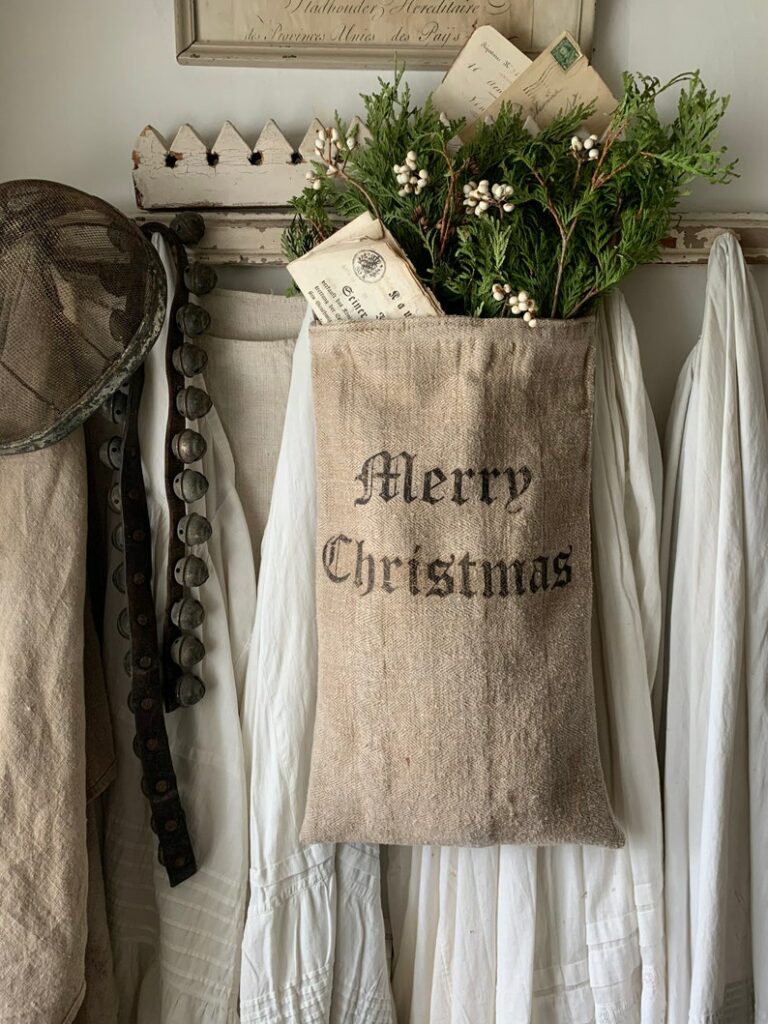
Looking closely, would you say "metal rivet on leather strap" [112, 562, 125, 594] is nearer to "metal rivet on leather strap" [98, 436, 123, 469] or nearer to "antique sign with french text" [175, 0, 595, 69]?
"metal rivet on leather strap" [98, 436, 123, 469]

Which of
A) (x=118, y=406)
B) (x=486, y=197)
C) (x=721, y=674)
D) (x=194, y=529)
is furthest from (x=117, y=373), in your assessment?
(x=721, y=674)

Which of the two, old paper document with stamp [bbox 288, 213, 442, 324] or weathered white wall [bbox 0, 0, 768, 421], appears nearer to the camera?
old paper document with stamp [bbox 288, 213, 442, 324]

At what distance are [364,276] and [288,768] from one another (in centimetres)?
50

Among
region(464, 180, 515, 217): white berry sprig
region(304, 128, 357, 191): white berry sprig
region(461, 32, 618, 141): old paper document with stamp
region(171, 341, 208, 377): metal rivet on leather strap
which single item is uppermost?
region(461, 32, 618, 141): old paper document with stamp

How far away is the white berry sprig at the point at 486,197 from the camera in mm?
707

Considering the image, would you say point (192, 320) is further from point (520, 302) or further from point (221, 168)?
point (520, 302)

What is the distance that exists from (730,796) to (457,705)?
0.32 m

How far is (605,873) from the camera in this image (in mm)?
835

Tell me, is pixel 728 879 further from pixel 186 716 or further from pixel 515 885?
pixel 186 716

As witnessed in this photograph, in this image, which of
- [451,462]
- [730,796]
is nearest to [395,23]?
[451,462]

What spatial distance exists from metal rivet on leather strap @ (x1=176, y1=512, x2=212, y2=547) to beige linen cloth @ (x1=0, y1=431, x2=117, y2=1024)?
0.10 meters

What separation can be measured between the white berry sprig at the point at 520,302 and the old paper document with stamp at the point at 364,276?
0.19ft

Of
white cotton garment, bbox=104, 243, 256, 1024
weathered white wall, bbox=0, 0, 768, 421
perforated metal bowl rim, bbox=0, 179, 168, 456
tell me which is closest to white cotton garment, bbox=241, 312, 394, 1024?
white cotton garment, bbox=104, 243, 256, 1024

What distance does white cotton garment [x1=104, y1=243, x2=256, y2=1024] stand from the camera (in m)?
0.83
